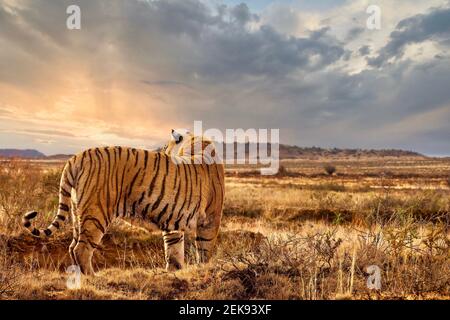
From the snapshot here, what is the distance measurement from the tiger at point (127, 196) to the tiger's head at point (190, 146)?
1.55ft

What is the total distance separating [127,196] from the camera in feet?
20.2

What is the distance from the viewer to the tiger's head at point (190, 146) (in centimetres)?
765

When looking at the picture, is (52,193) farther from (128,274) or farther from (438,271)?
(438,271)

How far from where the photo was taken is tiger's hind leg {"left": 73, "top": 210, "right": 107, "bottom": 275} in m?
5.86

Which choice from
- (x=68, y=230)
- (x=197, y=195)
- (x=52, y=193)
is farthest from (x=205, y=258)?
(x=52, y=193)

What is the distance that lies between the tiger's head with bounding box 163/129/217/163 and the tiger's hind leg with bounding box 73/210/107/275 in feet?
7.48

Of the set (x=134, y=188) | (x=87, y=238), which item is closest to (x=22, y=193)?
(x=87, y=238)

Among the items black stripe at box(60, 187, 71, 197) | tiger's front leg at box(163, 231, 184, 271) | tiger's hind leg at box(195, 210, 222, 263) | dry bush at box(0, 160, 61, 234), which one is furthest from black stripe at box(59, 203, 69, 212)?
dry bush at box(0, 160, 61, 234)

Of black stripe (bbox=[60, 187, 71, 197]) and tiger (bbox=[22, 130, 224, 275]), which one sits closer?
tiger (bbox=[22, 130, 224, 275])

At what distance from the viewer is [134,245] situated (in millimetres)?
10961

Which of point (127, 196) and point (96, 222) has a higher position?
point (127, 196)

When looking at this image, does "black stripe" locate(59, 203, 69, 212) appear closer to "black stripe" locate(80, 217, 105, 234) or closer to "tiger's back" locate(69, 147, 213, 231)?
"tiger's back" locate(69, 147, 213, 231)

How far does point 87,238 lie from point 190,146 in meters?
2.76

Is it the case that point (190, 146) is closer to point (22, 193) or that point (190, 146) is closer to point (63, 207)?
point (63, 207)
